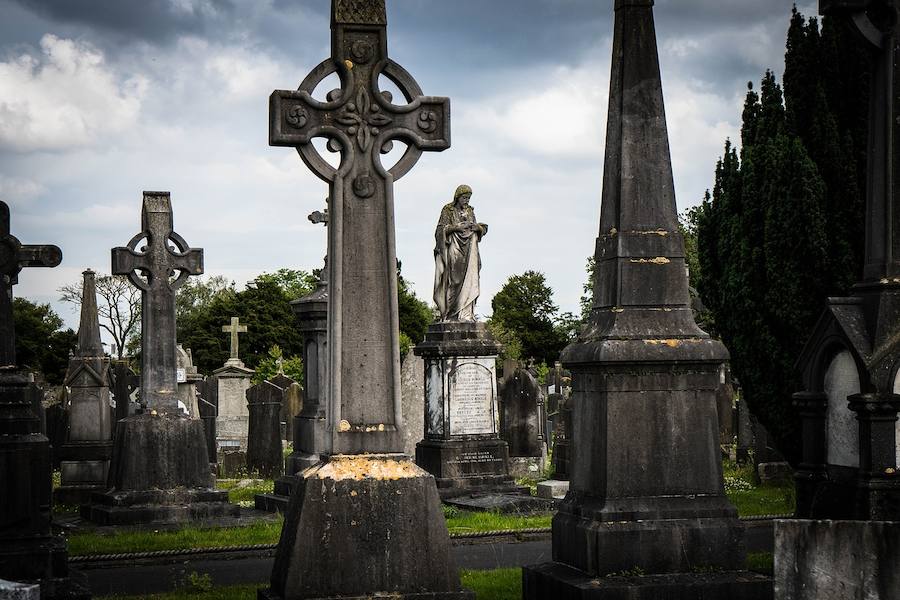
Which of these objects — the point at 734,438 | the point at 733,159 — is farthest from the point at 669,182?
the point at 734,438

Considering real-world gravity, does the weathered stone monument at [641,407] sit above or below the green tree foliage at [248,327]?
below

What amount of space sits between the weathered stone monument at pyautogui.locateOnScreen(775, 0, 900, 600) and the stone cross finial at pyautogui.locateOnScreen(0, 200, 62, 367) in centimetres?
626

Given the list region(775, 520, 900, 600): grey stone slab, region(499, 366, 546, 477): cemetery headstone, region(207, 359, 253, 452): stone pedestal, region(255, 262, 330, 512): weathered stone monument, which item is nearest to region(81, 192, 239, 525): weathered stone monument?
region(255, 262, 330, 512): weathered stone monument

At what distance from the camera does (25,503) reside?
841 cm

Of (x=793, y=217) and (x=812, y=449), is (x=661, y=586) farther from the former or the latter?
(x=793, y=217)

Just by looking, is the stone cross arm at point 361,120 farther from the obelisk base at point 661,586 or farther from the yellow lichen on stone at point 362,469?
the obelisk base at point 661,586

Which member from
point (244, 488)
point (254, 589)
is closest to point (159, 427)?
point (244, 488)

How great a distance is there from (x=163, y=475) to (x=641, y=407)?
26.8 feet

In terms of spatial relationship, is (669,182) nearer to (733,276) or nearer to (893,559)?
(893,559)

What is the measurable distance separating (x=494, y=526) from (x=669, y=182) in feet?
19.8

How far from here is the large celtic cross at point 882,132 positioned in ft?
25.9

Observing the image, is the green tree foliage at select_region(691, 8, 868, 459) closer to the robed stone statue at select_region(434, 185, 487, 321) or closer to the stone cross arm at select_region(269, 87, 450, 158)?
the robed stone statue at select_region(434, 185, 487, 321)

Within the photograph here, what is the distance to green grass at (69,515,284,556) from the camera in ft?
38.3

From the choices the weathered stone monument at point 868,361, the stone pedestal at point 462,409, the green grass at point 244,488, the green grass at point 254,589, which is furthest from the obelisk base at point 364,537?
the green grass at point 244,488
